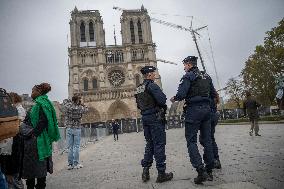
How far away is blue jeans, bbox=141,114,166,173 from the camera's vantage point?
498 centimetres

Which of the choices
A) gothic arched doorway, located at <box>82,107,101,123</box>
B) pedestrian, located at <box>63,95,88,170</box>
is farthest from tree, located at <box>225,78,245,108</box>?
pedestrian, located at <box>63,95,88,170</box>

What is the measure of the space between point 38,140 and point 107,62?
53.0m

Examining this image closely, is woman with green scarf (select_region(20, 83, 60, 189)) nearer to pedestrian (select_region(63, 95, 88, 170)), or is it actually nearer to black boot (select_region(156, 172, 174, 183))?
black boot (select_region(156, 172, 174, 183))

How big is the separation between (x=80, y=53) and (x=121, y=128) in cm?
1844

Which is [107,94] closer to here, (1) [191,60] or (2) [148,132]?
(2) [148,132]

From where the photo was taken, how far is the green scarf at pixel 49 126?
4.54 m

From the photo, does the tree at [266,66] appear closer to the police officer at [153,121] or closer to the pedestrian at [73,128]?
the pedestrian at [73,128]

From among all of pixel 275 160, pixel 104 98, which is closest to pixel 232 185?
pixel 275 160

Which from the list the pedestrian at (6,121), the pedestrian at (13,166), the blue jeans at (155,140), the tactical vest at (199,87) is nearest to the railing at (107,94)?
the blue jeans at (155,140)

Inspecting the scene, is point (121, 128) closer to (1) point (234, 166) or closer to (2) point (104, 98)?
(2) point (104, 98)

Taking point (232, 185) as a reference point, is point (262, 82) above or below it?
above

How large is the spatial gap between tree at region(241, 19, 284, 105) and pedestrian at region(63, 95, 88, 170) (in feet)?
78.0

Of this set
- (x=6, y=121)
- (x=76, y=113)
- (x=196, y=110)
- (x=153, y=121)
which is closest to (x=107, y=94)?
(x=76, y=113)

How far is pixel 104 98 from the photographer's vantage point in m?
53.4
